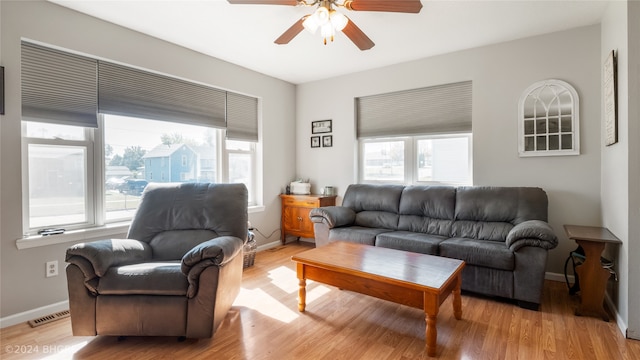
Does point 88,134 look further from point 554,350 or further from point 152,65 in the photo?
point 554,350

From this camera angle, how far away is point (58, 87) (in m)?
2.61

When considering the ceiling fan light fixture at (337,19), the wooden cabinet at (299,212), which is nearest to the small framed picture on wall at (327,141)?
the wooden cabinet at (299,212)

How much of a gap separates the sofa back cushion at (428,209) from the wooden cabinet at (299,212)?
3.89 ft

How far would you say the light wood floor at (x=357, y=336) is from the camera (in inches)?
76.6

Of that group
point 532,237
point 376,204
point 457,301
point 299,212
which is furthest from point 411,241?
point 299,212

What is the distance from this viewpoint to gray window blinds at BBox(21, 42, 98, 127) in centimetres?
246

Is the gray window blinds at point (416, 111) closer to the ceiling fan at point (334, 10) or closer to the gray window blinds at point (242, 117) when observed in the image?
the gray window blinds at point (242, 117)

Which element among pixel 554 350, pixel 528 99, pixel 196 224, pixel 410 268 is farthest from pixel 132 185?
pixel 528 99

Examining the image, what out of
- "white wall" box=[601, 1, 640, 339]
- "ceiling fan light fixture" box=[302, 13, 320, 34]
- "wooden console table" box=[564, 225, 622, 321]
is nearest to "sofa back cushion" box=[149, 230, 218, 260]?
"ceiling fan light fixture" box=[302, 13, 320, 34]

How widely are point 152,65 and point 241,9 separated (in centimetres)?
→ 123

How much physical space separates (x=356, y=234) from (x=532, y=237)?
159cm

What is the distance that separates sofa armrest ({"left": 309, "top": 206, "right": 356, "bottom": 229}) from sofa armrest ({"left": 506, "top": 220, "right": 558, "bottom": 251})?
5.51ft

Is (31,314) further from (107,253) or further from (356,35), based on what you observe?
(356,35)

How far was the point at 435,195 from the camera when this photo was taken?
350cm
